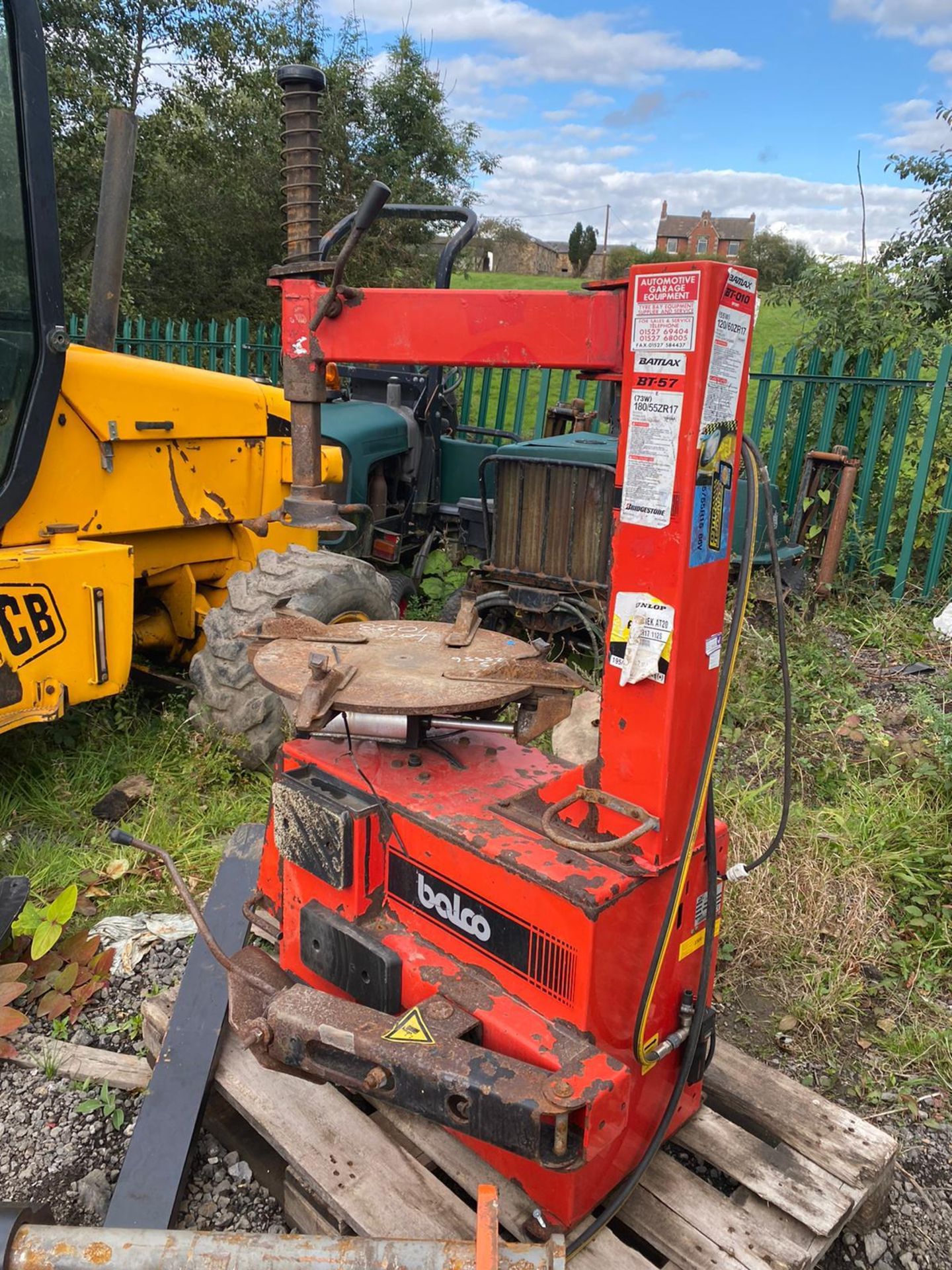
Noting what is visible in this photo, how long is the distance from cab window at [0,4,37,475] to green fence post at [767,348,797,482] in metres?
5.06

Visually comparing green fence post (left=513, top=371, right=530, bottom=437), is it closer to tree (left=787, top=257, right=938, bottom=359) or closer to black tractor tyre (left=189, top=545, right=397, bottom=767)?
tree (left=787, top=257, right=938, bottom=359)

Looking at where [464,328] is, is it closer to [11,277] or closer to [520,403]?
[11,277]

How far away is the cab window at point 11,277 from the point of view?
2926 mm

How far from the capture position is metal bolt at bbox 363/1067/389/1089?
177cm

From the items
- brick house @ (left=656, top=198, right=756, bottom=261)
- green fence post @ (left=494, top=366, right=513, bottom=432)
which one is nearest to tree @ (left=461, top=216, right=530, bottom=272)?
green fence post @ (left=494, top=366, right=513, bottom=432)

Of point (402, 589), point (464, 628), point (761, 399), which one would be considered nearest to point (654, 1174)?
point (464, 628)

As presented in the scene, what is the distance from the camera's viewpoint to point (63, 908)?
286cm

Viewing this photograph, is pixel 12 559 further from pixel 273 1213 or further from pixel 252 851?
pixel 273 1213

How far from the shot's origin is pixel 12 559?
300 cm

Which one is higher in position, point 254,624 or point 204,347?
point 204,347

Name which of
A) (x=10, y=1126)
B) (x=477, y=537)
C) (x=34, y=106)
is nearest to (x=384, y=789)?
(x=10, y=1126)

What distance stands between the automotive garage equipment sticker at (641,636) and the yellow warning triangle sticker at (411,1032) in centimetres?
75

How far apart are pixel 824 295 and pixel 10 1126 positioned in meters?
7.19

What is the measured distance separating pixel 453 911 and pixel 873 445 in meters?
5.37
